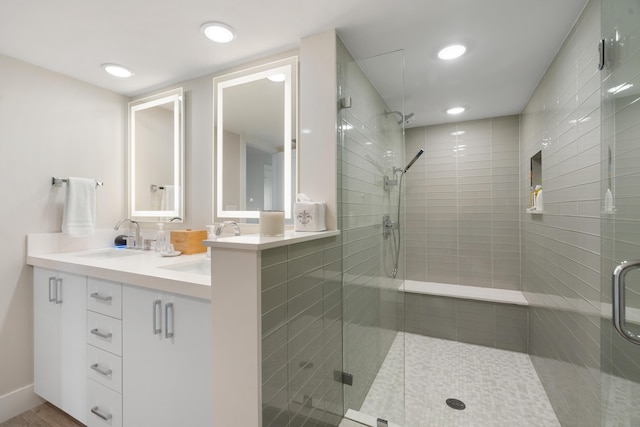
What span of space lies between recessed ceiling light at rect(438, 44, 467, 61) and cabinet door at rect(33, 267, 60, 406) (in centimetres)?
280

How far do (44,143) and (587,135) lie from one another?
328cm

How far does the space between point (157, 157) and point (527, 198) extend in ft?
10.6

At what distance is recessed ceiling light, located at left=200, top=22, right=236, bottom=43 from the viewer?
5.03 feet

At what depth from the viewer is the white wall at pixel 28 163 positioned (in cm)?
180

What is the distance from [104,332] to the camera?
1.48 metres

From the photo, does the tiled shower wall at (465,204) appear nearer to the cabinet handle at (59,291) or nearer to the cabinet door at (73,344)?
the cabinet door at (73,344)

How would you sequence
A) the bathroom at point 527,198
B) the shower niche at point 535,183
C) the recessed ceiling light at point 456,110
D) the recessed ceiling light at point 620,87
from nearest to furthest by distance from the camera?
1. the recessed ceiling light at point 620,87
2. the bathroom at point 527,198
3. the shower niche at point 535,183
4. the recessed ceiling light at point 456,110

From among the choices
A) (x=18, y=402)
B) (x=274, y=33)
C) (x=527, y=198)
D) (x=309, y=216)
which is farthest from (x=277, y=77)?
(x=18, y=402)

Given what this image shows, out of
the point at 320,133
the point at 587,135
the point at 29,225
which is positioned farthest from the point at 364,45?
the point at 29,225

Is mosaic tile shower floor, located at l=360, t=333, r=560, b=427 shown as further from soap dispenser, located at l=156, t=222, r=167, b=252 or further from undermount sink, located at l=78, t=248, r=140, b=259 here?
undermount sink, located at l=78, t=248, r=140, b=259

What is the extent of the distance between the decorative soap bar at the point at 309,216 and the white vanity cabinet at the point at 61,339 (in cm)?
126

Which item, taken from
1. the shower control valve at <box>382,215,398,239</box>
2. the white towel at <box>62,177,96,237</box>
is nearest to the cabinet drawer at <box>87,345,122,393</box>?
the white towel at <box>62,177,96,237</box>

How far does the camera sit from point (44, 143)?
197 centimetres

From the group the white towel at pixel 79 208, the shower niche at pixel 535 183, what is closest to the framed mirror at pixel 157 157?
the white towel at pixel 79 208
